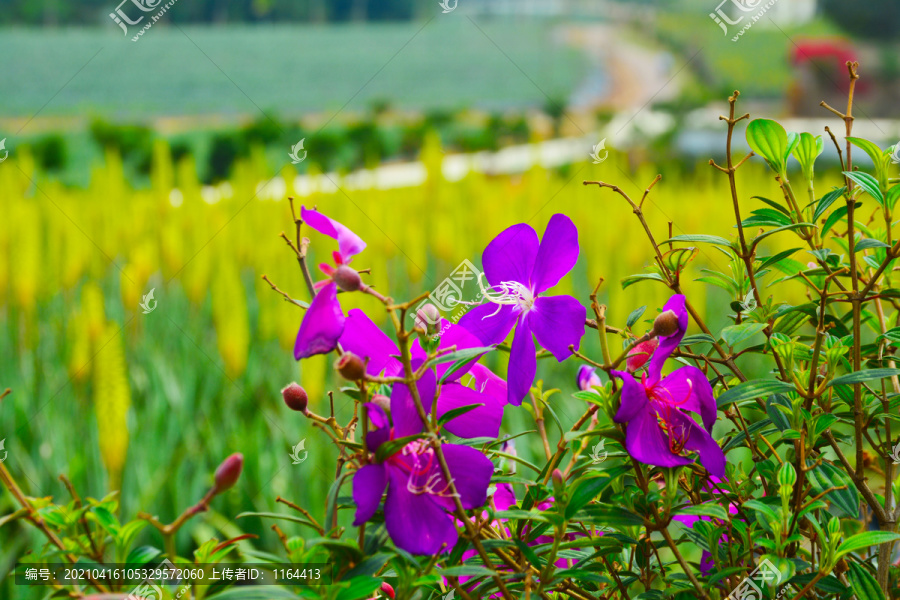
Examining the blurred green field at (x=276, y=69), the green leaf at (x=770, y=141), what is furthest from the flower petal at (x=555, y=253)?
the blurred green field at (x=276, y=69)

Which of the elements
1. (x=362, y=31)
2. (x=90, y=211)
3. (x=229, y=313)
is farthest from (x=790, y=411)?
(x=362, y=31)

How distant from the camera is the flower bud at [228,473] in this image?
240 mm

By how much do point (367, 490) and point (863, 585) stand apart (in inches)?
8.9

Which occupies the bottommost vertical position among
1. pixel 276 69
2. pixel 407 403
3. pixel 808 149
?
pixel 407 403

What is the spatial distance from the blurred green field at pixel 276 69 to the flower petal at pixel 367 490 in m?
8.41

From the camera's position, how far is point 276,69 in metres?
15.1

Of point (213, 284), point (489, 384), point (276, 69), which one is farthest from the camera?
point (276, 69)

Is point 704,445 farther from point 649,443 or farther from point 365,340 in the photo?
point 365,340

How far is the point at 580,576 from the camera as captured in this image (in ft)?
0.98

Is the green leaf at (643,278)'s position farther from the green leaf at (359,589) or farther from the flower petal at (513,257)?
the green leaf at (359,589)

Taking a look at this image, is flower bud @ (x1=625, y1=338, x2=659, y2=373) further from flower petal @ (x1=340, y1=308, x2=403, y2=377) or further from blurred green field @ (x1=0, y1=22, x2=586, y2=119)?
blurred green field @ (x1=0, y1=22, x2=586, y2=119)

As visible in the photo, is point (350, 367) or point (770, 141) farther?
point (770, 141)

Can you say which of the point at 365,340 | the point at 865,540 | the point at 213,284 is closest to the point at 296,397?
the point at 365,340

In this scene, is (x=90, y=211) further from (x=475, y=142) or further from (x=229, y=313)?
(x=475, y=142)
